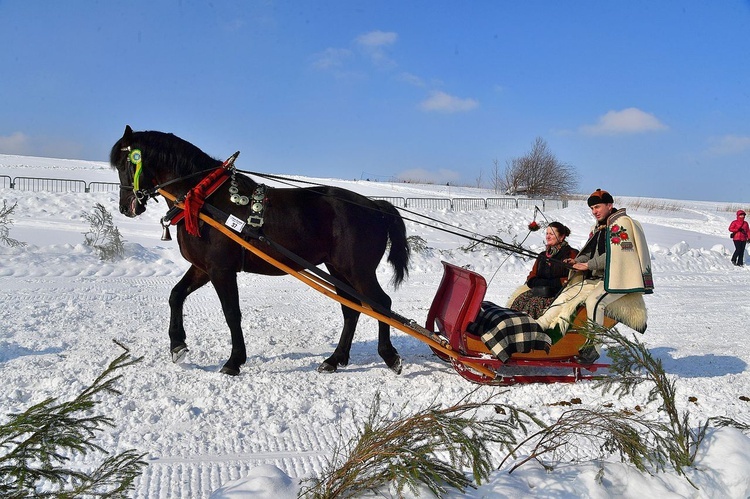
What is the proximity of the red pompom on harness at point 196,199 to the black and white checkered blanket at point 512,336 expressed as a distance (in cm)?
256

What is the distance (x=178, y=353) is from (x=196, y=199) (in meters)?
1.34

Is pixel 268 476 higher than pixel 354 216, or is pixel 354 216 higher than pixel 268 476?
pixel 354 216

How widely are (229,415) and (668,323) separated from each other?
615 centimetres

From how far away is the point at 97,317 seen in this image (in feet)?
21.7

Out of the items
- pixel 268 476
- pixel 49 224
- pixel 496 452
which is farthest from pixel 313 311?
pixel 49 224

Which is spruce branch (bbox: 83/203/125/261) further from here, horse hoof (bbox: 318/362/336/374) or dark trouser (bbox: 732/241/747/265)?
dark trouser (bbox: 732/241/747/265)

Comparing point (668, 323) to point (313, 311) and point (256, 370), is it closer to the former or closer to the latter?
point (313, 311)

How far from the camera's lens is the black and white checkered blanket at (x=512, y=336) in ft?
15.5

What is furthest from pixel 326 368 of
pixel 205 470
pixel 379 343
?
pixel 205 470

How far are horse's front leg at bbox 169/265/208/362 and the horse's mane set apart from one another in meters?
0.92

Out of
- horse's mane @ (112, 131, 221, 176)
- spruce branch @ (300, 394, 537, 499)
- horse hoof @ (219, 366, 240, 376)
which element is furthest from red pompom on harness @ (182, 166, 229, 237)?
spruce branch @ (300, 394, 537, 499)

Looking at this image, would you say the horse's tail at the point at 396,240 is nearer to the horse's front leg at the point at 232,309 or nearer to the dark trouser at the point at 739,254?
the horse's front leg at the point at 232,309

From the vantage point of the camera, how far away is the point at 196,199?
488 cm

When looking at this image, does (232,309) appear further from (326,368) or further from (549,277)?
(549,277)
